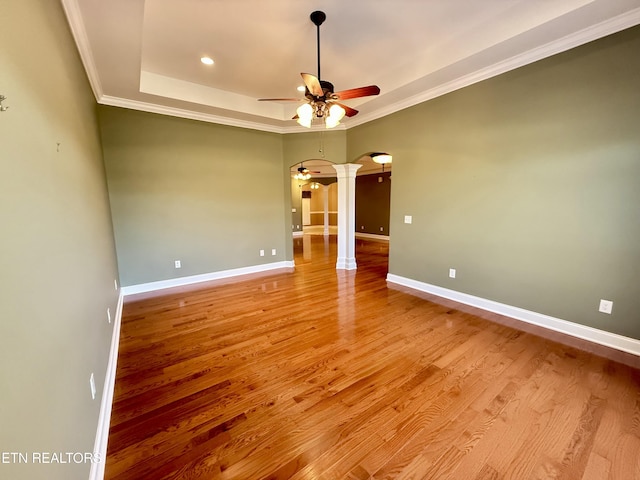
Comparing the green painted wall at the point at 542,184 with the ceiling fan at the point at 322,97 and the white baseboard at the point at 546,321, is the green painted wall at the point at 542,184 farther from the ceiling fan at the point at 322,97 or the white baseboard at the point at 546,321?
the ceiling fan at the point at 322,97

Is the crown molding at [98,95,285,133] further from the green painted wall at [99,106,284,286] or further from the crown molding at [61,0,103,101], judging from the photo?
the crown molding at [61,0,103,101]

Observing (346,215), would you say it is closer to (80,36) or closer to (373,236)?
(80,36)

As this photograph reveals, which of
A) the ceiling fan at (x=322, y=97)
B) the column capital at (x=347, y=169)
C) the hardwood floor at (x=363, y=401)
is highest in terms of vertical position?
the ceiling fan at (x=322, y=97)

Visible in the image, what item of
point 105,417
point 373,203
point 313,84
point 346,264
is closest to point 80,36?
point 313,84

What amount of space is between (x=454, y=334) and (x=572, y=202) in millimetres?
1737

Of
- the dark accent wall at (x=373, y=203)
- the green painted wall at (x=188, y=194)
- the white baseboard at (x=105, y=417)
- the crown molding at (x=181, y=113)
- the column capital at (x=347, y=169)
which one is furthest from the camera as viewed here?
the dark accent wall at (x=373, y=203)

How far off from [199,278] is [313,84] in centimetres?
365

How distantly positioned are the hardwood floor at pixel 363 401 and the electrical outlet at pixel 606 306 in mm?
456

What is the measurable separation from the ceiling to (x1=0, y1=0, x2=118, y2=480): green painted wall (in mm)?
908

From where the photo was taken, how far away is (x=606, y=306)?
248 centimetres

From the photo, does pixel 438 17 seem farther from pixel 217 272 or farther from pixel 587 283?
pixel 217 272

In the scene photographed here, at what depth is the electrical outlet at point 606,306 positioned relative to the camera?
246cm

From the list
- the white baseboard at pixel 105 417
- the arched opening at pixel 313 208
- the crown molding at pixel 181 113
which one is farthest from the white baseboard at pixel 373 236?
the white baseboard at pixel 105 417

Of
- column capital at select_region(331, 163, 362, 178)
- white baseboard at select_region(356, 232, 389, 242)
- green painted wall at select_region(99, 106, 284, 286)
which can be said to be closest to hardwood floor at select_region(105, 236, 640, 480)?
green painted wall at select_region(99, 106, 284, 286)
